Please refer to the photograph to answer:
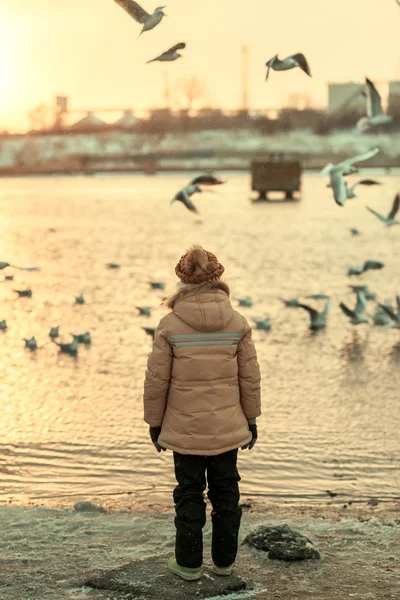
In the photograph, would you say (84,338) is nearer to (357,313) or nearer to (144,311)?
(144,311)

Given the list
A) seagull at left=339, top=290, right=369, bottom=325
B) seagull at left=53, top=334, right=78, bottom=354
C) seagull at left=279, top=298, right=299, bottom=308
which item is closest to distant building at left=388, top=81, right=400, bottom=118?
seagull at left=279, top=298, right=299, bottom=308

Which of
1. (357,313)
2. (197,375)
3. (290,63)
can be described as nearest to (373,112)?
(290,63)

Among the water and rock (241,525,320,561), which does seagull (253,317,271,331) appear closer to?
the water

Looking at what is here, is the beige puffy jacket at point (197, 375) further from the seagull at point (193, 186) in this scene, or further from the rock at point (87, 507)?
the seagull at point (193, 186)

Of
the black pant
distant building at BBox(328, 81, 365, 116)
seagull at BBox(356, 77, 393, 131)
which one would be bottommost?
the black pant

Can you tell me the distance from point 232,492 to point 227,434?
0.89ft

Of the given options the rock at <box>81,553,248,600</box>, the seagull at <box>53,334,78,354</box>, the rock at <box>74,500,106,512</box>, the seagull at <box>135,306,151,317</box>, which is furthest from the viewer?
the seagull at <box>135,306,151,317</box>

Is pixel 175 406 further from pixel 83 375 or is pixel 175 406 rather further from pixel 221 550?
pixel 83 375

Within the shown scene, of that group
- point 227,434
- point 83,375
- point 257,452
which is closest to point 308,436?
point 257,452

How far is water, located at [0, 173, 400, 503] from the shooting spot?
6.34 m

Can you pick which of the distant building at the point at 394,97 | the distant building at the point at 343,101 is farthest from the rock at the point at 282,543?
the distant building at the point at 343,101

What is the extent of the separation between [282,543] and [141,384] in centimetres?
467

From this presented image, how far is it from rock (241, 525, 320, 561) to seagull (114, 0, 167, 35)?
11.3ft

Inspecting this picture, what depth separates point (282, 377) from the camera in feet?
30.4
